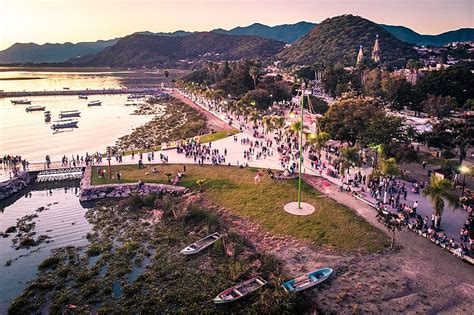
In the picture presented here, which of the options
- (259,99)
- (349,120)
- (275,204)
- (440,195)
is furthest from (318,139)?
(259,99)

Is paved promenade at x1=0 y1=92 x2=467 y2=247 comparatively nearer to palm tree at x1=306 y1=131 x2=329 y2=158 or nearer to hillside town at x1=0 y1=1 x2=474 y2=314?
hillside town at x1=0 y1=1 x2=474 y2=314

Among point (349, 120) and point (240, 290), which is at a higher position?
point (349, 120)

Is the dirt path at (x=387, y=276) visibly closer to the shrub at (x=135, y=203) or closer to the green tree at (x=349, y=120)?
the shrub at (x=135, y=203)

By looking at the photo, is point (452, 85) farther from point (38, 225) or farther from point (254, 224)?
point (38, 225)

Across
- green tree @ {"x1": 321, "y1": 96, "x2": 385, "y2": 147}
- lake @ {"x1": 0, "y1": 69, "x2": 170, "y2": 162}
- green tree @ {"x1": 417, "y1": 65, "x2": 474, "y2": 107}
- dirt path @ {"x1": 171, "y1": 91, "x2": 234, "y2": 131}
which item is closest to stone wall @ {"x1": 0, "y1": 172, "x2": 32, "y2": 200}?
lake @ {"x1": 0, "y1": 69, "x2": 170, "y2": 162}

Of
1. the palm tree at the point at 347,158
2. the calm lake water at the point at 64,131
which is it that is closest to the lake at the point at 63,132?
the calm lake water at the point at 64,131

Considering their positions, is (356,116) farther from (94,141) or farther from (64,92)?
(64,92)
